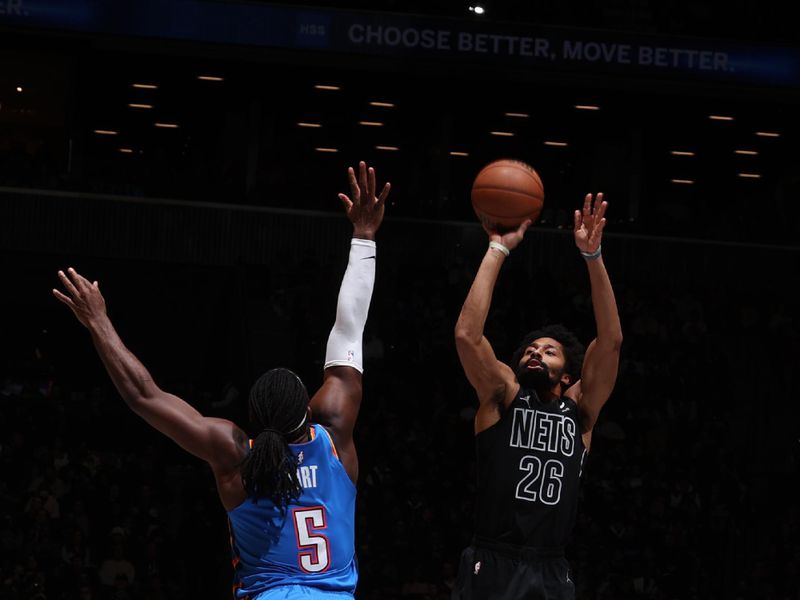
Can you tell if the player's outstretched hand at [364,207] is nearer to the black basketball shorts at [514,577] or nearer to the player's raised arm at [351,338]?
the player's raised arm at [351,338]

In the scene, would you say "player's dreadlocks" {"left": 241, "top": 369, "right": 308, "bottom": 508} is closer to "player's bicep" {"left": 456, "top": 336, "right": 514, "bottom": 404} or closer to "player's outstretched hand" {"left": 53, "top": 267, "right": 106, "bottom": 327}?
"player's outstretched hand" {"left": 53, "top": 267, "right": 106, "bottom": 327}

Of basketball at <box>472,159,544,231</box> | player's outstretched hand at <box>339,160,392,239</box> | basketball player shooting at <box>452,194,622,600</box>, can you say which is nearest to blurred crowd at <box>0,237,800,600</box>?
basketball player shooting at <box>452,194,622,600</box>

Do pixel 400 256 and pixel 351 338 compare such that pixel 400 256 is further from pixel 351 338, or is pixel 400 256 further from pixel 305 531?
pixel 305 531

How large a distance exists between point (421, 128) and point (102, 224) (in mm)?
5980

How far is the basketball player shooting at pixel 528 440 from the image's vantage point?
502 cm

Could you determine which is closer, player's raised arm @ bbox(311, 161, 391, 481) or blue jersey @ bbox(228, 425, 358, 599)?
blue jersey @ bbox(228, 425, 358, 599)

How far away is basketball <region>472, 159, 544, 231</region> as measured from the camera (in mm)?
5410

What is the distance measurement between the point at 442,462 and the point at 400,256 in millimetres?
5132

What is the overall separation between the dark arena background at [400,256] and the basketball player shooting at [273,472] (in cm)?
848

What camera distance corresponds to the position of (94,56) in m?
20.5

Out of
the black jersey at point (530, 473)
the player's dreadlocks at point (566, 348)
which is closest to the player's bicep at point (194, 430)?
the black jersey at point (530, 473)

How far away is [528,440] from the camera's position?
5.13m

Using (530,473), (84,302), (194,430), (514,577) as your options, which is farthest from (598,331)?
(84,302)

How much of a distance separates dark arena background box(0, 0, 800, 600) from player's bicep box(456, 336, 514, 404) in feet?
24.7
